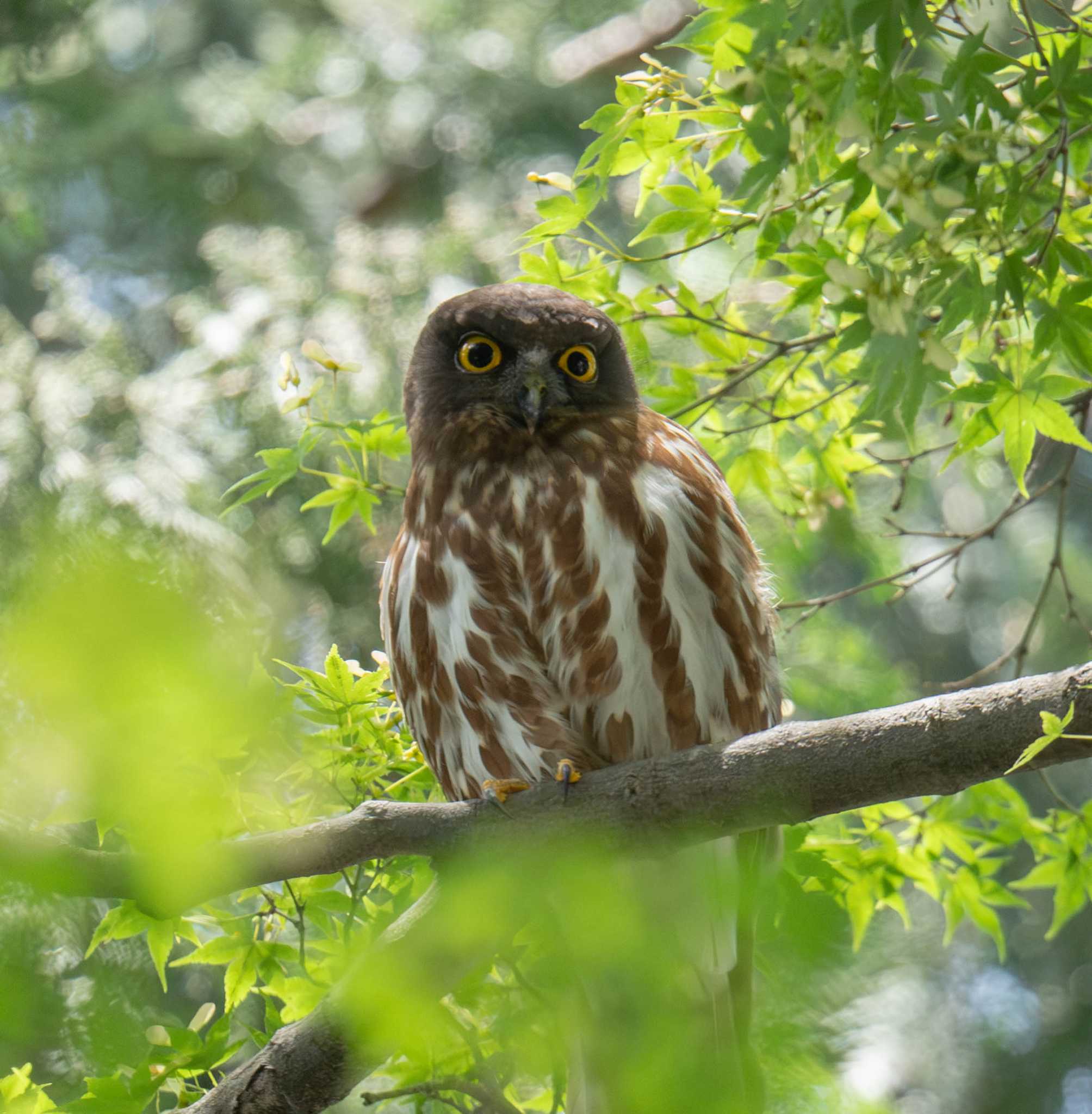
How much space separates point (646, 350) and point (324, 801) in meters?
1.36

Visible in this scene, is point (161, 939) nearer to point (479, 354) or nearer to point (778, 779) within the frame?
point (778, 779)

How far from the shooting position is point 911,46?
171cm

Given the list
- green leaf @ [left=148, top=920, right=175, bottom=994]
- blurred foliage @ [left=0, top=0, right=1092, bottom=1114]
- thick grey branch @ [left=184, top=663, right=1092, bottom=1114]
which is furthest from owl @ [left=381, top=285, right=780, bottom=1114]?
green leaf @ [left=148, top=920, right=175, bottom=994]

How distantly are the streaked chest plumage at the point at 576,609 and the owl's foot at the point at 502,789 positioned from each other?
332 mm

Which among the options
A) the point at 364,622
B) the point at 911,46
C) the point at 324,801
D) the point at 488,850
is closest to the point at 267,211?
the point at 364,622

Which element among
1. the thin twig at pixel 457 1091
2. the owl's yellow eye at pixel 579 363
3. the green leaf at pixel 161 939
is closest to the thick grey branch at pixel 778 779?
the green leaf at pixel 161 939

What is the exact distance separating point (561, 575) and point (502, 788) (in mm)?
466

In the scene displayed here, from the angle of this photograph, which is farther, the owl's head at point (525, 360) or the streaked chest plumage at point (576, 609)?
the owl's head at point (525, 360)

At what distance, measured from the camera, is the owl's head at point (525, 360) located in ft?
7.48

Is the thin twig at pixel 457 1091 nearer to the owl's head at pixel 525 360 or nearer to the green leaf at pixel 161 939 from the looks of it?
the green leaf at pixel 161 939

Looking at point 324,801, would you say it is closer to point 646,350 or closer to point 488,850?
point 488,850

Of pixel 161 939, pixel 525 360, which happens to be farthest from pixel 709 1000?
pixel 525 360

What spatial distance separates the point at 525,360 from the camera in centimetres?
230

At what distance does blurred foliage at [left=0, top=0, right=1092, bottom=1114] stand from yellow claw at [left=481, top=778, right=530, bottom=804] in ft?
0.74
